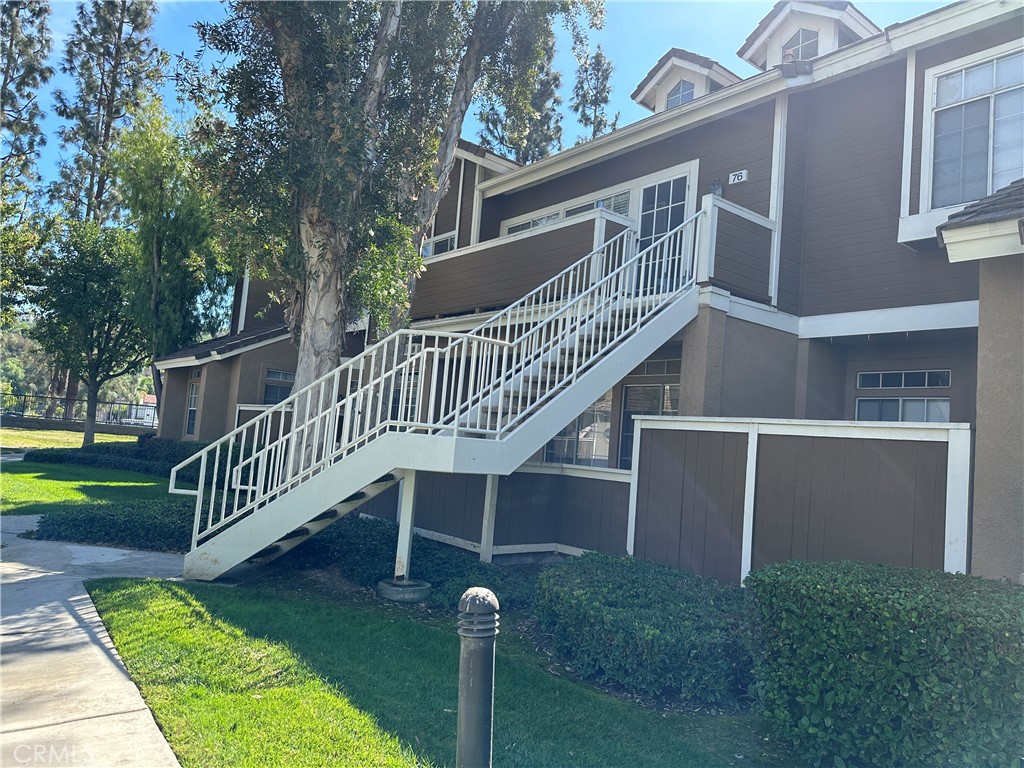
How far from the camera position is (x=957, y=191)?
7762 millimetres

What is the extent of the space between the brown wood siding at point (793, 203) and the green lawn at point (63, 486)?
1070 centimetres

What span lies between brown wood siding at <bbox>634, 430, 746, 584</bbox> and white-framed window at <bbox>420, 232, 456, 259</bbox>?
8861 mm

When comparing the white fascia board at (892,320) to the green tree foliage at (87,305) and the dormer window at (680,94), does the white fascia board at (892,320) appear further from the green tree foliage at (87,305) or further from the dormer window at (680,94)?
the green tree foliage at (87,305)

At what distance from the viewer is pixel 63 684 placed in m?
4.09

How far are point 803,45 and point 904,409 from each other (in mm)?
6364

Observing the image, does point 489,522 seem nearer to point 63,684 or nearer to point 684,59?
point 63,684

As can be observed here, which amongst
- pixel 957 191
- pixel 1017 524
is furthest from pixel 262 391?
pixel 1017 524

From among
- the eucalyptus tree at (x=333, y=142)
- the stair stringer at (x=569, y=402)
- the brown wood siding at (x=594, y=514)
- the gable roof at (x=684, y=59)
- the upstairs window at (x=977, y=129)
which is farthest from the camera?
the gable roof at (x=684, y=59)

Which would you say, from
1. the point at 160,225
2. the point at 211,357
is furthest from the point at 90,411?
the point at 211,357

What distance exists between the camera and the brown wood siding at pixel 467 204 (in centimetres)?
1400

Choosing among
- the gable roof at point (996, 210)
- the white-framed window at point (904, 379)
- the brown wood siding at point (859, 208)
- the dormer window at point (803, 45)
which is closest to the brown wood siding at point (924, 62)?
the brown wood siding at point (859, 208)

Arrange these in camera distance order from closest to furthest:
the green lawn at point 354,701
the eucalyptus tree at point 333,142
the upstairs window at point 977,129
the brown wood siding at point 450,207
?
the green lawn at point 354,701
the upstairs window at point 977,129
the eucalyptus tree at point 333,142
the brown wood siding at point 450,207

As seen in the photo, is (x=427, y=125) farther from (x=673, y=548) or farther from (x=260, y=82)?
(x=673, y=548)

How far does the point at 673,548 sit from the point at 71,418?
106ft
